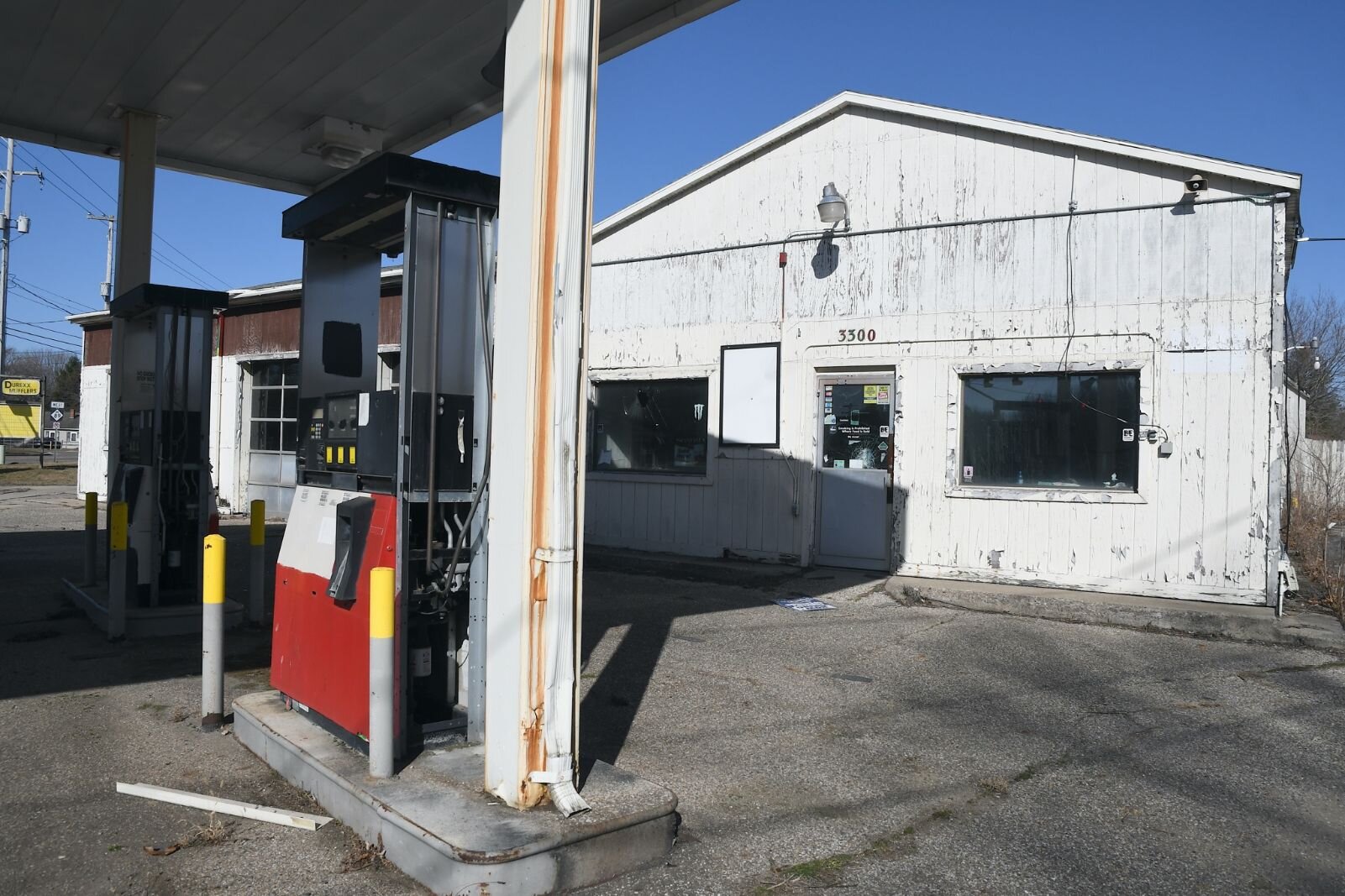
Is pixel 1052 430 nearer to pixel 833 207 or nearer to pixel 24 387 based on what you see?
pixel 833 207

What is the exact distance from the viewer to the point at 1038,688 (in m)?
6.43

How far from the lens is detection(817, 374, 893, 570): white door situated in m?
10.4

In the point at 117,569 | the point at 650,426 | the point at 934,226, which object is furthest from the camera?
the point at 650,426

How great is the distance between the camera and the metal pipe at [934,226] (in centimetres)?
860

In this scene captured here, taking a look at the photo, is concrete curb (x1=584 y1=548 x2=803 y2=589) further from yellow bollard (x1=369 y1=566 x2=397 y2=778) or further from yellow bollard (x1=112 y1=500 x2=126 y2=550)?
yellow bollard (x1=369 y1=566 x2=397 y2=778)

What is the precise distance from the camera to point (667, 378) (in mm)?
12008

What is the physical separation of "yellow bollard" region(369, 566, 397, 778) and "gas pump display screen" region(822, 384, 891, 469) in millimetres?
7324

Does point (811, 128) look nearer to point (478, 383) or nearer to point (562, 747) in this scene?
point (478, 383)

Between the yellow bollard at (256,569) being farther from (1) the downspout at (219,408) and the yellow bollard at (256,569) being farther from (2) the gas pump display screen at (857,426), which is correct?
(1) the downspout at (219,408)

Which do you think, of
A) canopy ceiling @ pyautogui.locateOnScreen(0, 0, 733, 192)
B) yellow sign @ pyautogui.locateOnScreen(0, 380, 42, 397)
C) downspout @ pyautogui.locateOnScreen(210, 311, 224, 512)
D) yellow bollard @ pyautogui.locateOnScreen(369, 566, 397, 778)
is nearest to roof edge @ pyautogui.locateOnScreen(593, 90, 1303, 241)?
canopy ceiling @ pyautogui.locateOnScreen(0, 0, 733, 192)

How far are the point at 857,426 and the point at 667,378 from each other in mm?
2629

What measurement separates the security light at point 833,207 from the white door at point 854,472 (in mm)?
1787

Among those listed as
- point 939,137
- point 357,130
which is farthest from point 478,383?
point 939,137

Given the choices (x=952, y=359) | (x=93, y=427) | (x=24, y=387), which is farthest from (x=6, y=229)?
(x=952, y=359)
